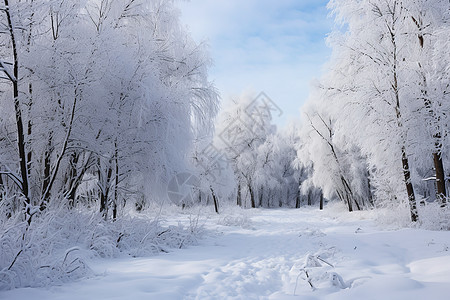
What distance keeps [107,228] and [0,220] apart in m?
1.96

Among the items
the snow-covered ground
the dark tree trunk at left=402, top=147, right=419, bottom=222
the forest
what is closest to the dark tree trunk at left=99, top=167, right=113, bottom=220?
the forest

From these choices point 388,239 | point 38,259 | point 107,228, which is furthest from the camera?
point 388,239

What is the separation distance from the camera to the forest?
205 inches

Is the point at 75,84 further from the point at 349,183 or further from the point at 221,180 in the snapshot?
the point at 349,183

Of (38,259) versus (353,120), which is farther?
(353,120)

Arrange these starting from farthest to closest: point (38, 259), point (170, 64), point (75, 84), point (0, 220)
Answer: point (170, 64) < point (75, 84) < point (0, 220) < point (38, 259)

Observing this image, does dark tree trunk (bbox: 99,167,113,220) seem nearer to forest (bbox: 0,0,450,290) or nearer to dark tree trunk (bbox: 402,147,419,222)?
forest (bbox: 0,0,450,290)

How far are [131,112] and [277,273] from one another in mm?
4575

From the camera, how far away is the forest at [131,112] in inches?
205

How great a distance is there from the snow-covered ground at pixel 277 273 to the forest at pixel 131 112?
1.70 ft

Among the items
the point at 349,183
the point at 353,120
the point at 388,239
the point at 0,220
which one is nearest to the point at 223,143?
the point at 349,183

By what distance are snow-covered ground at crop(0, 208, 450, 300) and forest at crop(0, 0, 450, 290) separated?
52 centimetres

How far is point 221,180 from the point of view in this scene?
2006cm

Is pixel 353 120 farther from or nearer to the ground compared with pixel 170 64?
nearer to the ground
